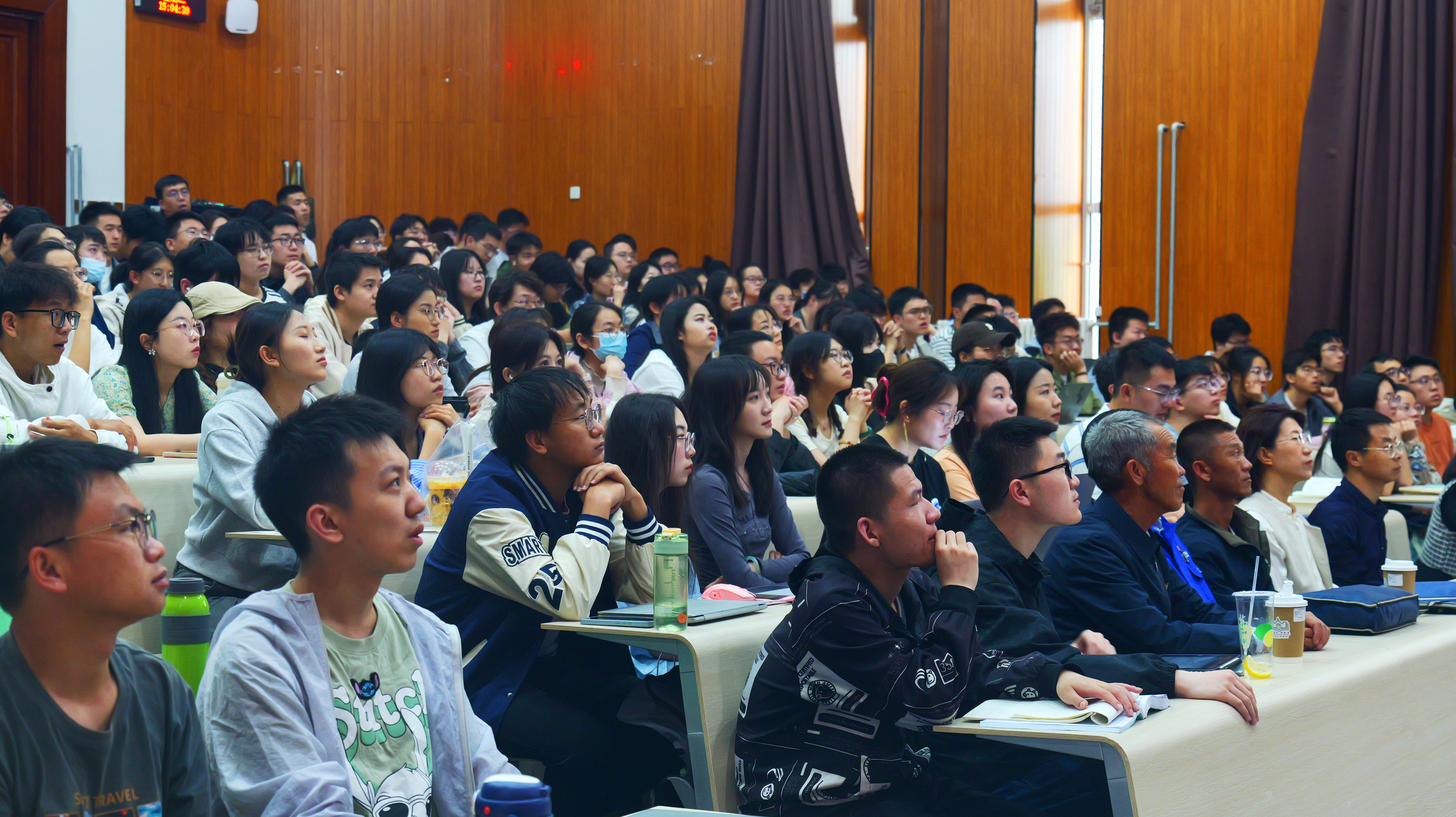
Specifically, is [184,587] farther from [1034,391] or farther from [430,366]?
[1034,391]

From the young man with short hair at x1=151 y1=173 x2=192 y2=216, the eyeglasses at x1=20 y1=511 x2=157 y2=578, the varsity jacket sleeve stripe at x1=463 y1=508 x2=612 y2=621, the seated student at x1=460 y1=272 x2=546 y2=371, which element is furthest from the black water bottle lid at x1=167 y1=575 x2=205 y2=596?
the young man with short hair at x1=151 y1=173 x2=192 y2=216

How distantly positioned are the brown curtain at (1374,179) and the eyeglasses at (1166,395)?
11.2 ft

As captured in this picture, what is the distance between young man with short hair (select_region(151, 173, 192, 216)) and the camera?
8172 millimetres

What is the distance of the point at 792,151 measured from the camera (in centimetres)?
989

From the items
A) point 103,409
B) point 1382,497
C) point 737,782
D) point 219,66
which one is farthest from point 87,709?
point 219,66


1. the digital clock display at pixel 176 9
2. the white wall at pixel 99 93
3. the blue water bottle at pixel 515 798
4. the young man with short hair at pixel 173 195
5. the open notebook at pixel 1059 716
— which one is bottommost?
the open notebook at pixel 1059 716

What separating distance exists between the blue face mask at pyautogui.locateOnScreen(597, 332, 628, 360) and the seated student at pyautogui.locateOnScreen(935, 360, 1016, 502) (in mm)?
1822

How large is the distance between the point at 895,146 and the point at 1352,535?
596 centimetres

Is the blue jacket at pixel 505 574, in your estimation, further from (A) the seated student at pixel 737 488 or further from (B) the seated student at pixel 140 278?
(B) the seated student at pixel 140 278

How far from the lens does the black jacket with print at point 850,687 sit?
2.20 metres

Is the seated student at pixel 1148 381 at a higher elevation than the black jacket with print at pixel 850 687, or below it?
higher

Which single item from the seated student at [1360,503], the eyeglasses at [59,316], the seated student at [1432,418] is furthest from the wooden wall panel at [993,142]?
the eyeglasses at [59,316]

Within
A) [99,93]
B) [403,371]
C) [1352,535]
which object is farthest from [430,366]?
[99,93]

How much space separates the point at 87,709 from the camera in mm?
1492
